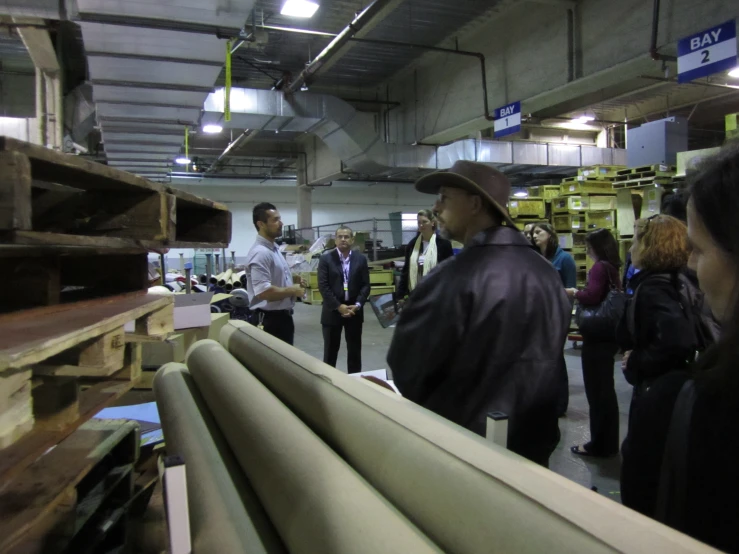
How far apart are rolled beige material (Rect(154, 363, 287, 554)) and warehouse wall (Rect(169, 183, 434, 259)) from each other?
1666 centimetres

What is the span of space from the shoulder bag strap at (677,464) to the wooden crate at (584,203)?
812cm

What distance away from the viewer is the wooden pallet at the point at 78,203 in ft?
2.93

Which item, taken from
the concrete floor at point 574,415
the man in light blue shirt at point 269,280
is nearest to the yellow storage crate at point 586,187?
the concrete floor at point 574,415

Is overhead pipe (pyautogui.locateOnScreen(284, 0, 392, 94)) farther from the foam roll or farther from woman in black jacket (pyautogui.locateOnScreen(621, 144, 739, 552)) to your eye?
woman in black jacket (pyautogui.locateOnScreen(621, 144, 739, 552))

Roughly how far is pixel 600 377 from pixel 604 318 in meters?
0.41

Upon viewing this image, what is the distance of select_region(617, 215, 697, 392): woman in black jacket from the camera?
6.91ft

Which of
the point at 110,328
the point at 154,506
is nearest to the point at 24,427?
the point at 110,328

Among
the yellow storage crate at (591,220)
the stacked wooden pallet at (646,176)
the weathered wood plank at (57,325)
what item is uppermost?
the stacked wooden pallet at (646,176)

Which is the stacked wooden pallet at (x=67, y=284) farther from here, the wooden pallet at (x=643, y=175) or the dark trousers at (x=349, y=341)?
the wooden pallet at (x=643, y=175)

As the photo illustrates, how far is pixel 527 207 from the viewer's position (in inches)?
334

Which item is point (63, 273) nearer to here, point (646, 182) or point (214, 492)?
point (214, 492)

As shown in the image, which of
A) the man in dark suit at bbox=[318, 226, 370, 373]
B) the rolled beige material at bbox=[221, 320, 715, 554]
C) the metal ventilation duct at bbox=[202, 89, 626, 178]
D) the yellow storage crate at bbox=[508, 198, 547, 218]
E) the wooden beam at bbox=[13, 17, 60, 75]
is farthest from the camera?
the yellow storage crate at bbox=[508, 198, 547, 218]

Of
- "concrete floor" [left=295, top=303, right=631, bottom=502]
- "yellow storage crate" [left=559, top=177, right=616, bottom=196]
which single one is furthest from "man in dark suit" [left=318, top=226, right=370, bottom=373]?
"yellow storage crate" [left=559, top=177, right=616, bottom=196]

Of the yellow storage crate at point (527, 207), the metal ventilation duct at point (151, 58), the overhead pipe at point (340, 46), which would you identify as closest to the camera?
the metal ventilation duct at point (151, 58)
